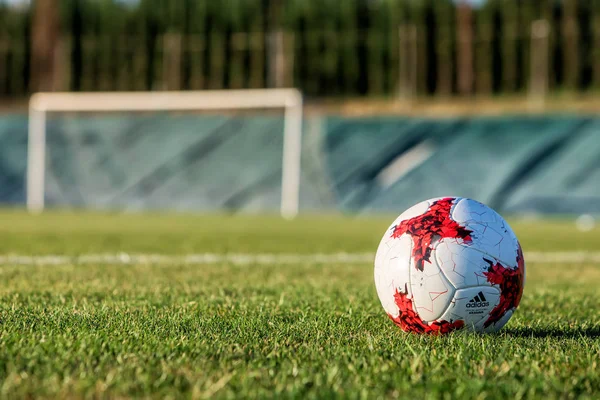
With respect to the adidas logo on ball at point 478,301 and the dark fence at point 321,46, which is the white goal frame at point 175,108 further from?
the adidas logo on ball at point 478,301

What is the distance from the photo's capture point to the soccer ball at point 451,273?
331cm

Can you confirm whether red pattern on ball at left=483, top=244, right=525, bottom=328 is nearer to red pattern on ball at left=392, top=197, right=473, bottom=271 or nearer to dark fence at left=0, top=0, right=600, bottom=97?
red pattern on ball at left=392, top=197, right=473, bottom=271

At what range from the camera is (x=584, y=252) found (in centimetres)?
944

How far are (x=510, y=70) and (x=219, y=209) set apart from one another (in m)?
12.2

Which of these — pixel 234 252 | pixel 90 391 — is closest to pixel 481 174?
pixel 234 252

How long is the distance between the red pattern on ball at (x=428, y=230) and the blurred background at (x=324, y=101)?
17387 mm

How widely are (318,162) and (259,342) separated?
1872 centimetres

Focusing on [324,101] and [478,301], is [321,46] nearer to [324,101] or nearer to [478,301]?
[324,101]

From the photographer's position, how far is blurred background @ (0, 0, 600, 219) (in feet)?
69.5

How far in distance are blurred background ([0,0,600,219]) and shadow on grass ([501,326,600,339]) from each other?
17.1 metres

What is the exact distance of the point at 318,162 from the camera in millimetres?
21766

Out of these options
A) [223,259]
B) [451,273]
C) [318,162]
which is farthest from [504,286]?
[318,162]

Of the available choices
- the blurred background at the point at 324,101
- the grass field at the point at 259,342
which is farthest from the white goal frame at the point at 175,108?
the grass field at the point at 259,342

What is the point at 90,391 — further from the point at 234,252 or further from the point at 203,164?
the point at 203,164
